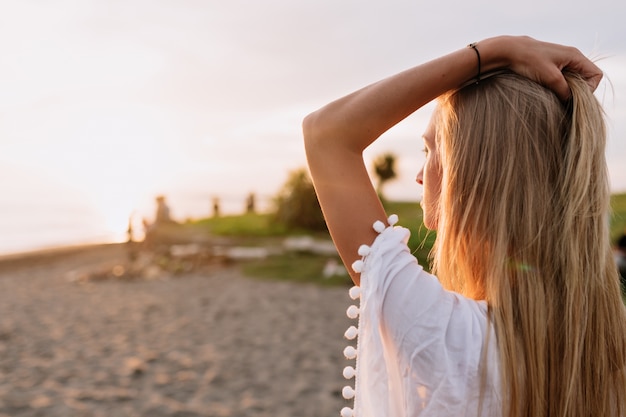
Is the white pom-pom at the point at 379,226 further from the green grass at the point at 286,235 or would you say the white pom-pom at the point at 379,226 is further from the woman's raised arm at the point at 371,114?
the green grass at the point at 286,235

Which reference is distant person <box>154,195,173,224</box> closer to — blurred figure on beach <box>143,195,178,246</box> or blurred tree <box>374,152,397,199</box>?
blurred figure on beach <box>143,195,178,246</box>

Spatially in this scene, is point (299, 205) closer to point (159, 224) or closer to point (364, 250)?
point (159, 224)

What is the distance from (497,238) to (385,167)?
2226cm

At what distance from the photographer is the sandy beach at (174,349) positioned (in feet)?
15.5

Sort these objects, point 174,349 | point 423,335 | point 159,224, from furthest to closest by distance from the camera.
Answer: point 159,224
point 174,349
point 423,335

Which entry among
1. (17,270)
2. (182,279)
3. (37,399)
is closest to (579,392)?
(37,399)

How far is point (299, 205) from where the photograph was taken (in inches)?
646

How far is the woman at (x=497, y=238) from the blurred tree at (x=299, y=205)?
583 inches

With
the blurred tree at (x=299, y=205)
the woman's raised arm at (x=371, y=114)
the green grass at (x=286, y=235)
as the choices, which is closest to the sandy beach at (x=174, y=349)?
the green grass at (x=286, y=235)

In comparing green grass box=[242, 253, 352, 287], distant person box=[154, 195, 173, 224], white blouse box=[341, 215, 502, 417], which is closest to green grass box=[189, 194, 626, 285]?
green grass box=[242, 253, 352, 287]

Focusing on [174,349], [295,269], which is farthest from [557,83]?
[295,269]

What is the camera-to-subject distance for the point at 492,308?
3.41 feet

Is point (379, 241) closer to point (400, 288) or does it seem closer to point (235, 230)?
point (400, 288)

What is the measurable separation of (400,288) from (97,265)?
47.5ft
